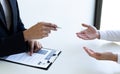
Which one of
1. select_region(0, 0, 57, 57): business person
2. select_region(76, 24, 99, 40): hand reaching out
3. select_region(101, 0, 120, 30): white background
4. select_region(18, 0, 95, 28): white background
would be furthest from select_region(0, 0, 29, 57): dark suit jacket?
select_region(101, 0, 120, 30): white background

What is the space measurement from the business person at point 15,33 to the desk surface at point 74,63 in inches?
3.7

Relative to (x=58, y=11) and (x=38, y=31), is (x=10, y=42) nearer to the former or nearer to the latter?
(x=38, y=31)

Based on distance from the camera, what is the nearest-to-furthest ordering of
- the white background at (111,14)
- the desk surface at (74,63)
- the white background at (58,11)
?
Result: the desk surface at (74,63) < the white background at (58,11) < the white background at (111,14)

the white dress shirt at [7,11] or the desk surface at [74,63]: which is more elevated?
the white dress shirt at [7,11]

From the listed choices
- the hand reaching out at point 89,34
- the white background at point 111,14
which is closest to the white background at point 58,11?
→ the white background at point 111,14

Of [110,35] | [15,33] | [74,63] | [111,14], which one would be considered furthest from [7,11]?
[111,14]

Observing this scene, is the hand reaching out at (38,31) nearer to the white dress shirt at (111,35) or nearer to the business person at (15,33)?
the business person at (15,33)

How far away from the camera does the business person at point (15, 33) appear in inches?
41.2

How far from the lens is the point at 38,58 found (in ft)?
3.66

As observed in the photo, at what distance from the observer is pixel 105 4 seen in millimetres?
2400

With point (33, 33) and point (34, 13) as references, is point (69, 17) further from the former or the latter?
point (33, 33)

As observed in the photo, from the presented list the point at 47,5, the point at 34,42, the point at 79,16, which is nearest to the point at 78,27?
the point at 79,16

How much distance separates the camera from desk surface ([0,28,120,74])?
102 centimetres

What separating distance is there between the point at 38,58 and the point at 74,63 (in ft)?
0.67
